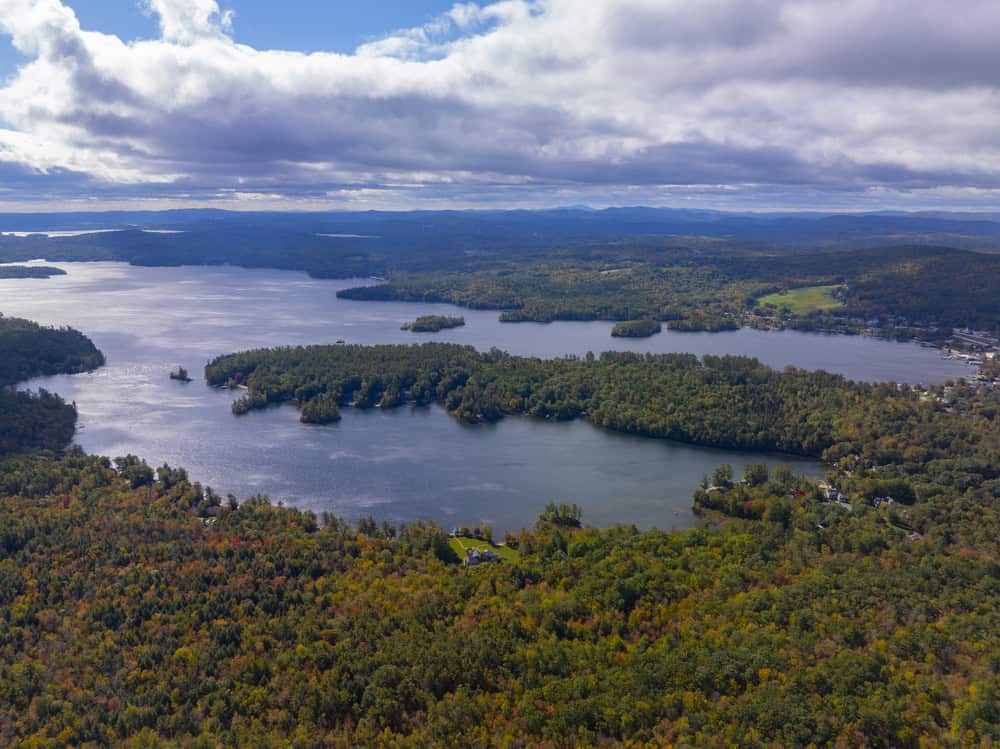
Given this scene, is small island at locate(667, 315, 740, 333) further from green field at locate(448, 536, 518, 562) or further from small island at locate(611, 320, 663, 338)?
green field at locate(448, 536, 518, 562)

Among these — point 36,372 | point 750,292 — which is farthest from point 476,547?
point 750,292

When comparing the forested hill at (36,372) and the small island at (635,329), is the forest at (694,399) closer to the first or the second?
the forested hill at (36,372)

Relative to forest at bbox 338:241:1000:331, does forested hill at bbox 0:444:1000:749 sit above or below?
below

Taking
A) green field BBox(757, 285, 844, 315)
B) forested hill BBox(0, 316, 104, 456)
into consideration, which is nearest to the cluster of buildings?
forested hill BBox(0, 316, 104, 456)

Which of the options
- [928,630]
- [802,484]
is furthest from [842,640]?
[802,484]

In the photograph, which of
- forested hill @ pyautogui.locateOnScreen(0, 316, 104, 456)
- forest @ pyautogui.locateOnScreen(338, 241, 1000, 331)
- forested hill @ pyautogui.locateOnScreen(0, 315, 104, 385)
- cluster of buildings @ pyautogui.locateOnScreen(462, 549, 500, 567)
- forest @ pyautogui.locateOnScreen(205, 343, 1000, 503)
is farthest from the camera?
forest @ pyautogui.locateOnScreen(338, 241, 1000, 331)

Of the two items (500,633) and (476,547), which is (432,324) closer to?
(476,547)

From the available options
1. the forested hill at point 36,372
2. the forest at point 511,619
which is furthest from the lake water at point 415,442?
the forest at point 511,619
